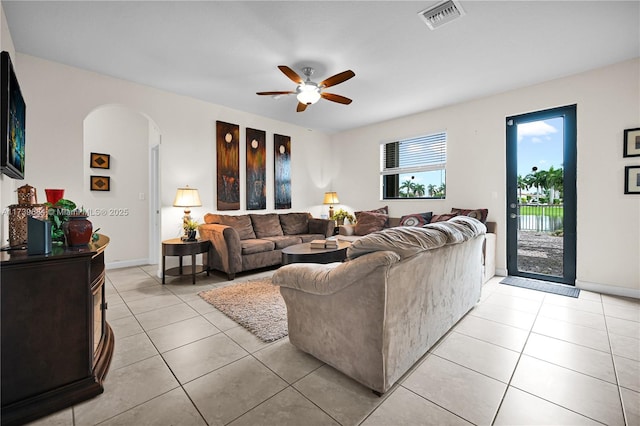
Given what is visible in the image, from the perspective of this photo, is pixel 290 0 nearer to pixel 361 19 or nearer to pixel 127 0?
pixel 361 19

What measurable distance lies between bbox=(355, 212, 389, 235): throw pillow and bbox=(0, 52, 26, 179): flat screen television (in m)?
4.20

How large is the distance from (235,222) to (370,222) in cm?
226

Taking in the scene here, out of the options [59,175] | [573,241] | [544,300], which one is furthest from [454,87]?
[59,175]

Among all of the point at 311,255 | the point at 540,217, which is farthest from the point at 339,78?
the point at 540,217

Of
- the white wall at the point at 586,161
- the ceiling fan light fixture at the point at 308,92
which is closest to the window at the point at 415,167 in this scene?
the white wall at the point at 586,161

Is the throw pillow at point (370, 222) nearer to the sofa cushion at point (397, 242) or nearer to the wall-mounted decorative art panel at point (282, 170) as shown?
the wall-mounted decorative art panel at point (282, 170)

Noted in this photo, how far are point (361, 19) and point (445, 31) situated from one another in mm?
802

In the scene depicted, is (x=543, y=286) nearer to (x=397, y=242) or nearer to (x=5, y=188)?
(x=397, y=242)

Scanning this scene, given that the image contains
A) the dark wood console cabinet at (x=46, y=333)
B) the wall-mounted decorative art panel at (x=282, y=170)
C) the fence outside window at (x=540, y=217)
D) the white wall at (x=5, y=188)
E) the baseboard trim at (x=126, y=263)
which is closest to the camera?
the dark wood console cabinet at (x=46, y=333)

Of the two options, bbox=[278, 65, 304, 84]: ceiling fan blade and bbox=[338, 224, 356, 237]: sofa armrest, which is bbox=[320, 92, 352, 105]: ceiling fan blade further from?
bbox=[338, 224, 356, 237]: sofa armrest

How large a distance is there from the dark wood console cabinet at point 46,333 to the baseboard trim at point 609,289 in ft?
15.8

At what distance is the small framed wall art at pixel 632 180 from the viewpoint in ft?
10.2

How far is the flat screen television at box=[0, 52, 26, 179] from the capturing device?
172cm

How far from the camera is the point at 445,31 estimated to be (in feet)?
8.51
